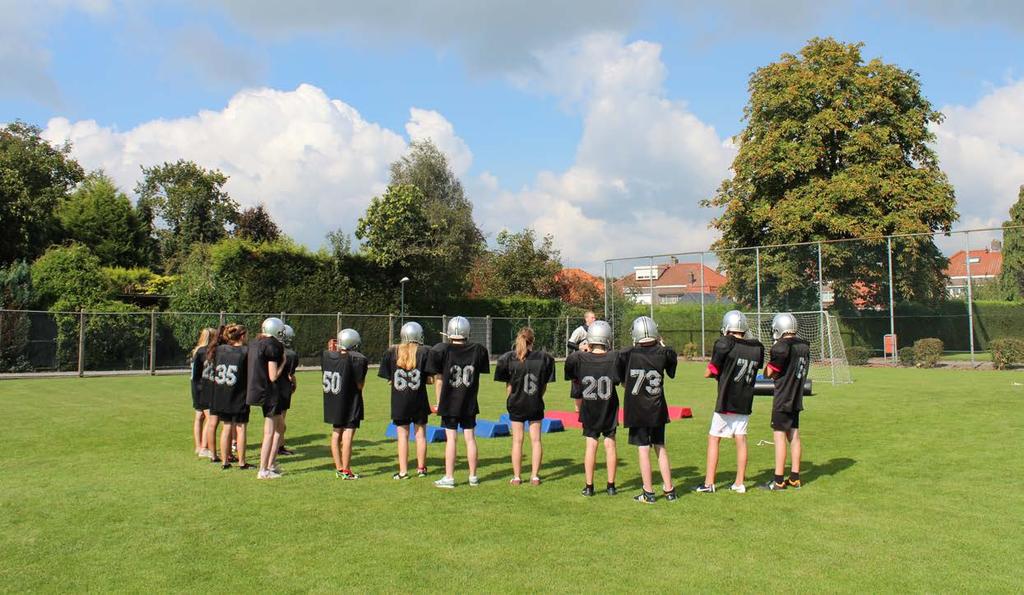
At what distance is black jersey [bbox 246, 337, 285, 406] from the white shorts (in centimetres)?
538

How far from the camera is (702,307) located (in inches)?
1580

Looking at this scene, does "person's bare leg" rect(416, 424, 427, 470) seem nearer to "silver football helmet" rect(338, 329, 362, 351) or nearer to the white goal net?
"silver football helmet" rect(338, 329, 362, 351)

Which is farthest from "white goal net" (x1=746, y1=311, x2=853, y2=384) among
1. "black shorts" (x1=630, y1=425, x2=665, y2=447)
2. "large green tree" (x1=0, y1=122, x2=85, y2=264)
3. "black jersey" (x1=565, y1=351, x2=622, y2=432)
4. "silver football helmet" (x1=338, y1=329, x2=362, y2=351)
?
"large green tree" (x1=0, y1=122, x2=85, y2=264)

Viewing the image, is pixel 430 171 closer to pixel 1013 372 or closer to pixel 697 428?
pixel 1013 372

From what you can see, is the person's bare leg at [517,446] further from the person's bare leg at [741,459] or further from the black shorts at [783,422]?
the black shorts at [783,422]

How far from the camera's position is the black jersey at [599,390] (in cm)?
852

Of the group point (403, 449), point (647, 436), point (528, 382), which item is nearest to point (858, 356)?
point (528, 382)

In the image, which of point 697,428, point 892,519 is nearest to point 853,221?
point 697,428

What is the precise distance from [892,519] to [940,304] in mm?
31002

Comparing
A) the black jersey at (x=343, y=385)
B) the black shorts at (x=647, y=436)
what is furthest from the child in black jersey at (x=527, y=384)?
the black jersey at (x=343, y=385)

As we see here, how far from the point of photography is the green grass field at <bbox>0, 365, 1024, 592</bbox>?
567 cm

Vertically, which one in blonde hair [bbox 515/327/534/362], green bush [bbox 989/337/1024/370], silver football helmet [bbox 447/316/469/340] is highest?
silver football helmet [bbox 447/316/469/340]

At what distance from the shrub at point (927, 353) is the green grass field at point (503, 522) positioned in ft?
69.6

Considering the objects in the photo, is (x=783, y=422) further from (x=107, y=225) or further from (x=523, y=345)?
(x=107, y=225)
